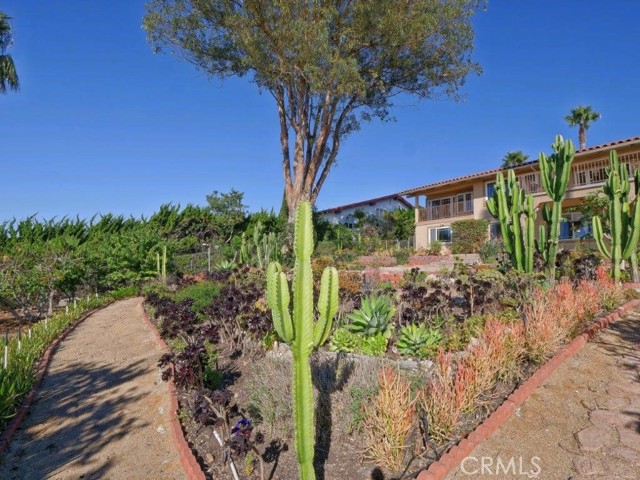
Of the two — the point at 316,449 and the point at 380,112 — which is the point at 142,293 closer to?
the point at 316,449

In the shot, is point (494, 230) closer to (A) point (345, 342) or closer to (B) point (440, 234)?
(B) point (440, 234)

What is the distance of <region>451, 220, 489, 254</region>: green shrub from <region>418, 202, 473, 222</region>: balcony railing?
6.85 ft

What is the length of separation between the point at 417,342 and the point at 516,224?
5.37 m

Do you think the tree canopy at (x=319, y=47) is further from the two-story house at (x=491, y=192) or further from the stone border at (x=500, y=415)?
the stone border at (x=500, y=415)

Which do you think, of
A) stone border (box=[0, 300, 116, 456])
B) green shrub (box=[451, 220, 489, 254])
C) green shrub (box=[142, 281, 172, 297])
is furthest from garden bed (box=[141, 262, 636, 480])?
green shrub (box=[451, 220, 489, 254])

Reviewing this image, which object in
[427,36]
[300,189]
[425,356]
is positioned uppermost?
[427,36]

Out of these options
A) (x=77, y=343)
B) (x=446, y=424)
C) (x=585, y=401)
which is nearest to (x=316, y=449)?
(x=446, y=424)

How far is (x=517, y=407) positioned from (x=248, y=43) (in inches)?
638

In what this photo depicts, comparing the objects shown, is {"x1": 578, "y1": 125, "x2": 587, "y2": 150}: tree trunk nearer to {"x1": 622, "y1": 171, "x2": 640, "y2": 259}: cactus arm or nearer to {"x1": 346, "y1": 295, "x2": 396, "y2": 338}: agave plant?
{"x1": 622, "y1": 171, "x2": 640, "y2": 259}: cactus arm

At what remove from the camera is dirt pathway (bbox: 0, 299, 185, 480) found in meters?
3.67

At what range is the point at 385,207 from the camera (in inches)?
1560

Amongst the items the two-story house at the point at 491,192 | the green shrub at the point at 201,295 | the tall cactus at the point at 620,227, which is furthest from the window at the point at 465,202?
the green shrub at the point at 201,295

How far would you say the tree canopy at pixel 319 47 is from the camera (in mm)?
16344

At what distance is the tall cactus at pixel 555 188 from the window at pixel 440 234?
60.6 ft
